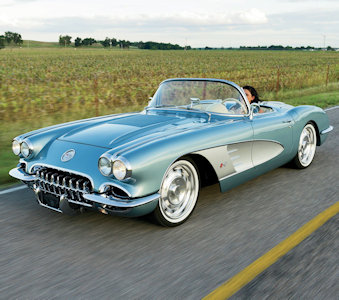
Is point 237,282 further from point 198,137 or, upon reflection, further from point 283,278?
point 198,137

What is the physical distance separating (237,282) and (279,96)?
47.0 ft

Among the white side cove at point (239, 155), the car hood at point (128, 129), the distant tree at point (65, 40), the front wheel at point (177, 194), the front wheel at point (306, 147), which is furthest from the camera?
the distant tree at point (65, 40)

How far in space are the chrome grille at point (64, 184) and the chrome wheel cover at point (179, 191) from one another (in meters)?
0.69

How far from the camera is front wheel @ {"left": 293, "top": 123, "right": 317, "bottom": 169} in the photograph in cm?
610

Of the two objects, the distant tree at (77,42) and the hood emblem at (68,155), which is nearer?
the hood emblem at (68,155)

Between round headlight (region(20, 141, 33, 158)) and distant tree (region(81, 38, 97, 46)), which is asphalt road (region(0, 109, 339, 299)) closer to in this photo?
round headlight (region(20, 141, 33, 158))

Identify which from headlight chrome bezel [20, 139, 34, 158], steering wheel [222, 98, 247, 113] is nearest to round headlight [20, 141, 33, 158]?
headlight chrome bezel [20, 139, 34, 158]

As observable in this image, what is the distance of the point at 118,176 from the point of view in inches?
143

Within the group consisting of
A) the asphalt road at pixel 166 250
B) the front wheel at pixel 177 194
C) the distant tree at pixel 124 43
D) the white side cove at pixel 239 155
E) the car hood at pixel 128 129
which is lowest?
the asphalt road at pixel 166 250

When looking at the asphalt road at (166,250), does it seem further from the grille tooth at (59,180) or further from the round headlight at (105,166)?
the round headlight at (105,166)

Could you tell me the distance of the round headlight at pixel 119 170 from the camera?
3.61 metres

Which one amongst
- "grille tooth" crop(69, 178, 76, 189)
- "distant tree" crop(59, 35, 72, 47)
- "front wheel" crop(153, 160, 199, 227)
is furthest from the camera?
"distant tree" crop(59, 35, 72, 47)

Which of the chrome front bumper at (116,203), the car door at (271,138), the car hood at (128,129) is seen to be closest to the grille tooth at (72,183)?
the chrome front bumper at (116,203)

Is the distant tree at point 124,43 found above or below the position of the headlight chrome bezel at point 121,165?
above
